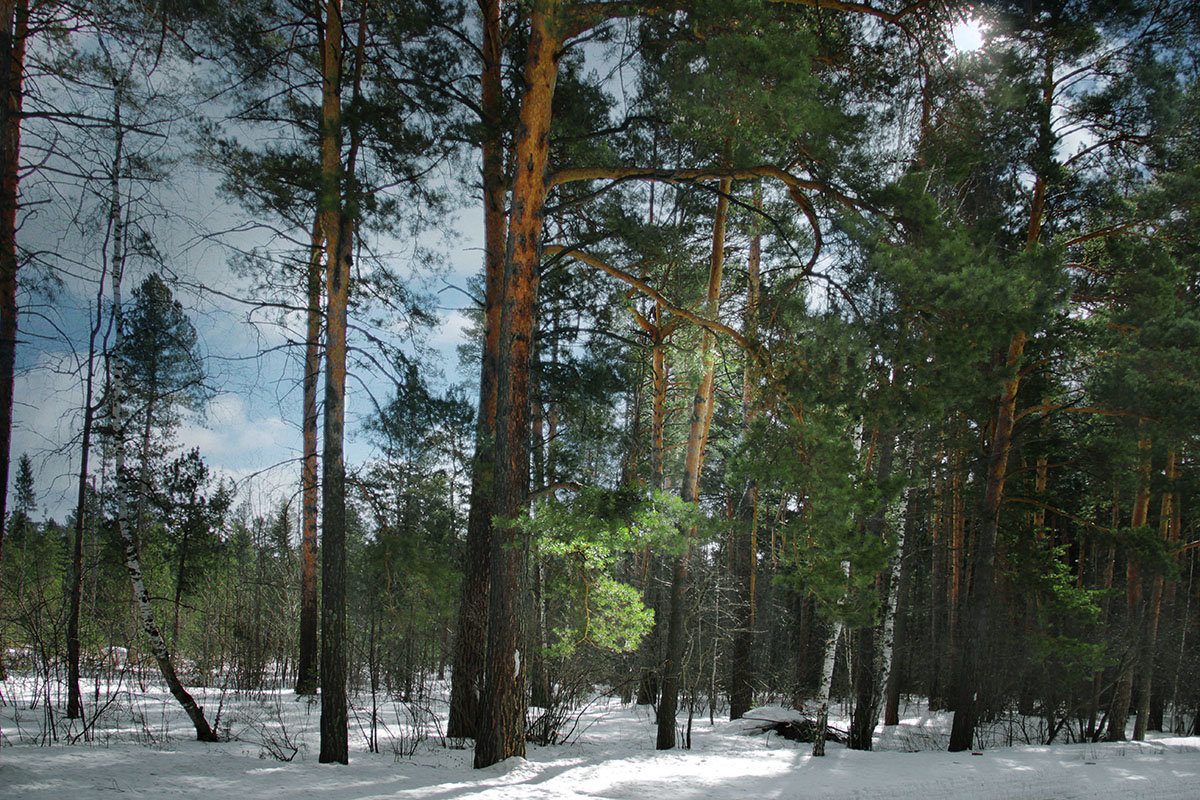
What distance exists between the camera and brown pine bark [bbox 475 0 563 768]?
625 cm

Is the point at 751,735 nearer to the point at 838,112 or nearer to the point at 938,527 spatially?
the point at 838,112

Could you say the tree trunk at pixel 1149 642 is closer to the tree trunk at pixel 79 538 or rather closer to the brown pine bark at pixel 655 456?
the brown pine bark at pixel 655 456

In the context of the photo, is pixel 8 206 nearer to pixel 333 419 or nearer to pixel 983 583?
pixel 333 419

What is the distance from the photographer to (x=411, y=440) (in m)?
8.07

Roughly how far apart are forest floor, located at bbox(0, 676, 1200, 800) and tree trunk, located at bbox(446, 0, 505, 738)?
1.76 feet

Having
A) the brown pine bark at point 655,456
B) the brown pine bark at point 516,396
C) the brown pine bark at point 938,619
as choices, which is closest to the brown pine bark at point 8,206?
the brown pine bark at point 516,396

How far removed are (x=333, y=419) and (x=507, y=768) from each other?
389cm

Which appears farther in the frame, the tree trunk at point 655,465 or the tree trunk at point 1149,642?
the tree trunk at point 1149,642

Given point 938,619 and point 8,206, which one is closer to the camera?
point 8,206

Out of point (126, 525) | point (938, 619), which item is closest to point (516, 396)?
point (126, 525)

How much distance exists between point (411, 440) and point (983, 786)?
743 cm

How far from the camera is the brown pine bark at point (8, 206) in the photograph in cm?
474

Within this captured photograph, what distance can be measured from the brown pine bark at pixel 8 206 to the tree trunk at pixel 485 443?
13.6ft

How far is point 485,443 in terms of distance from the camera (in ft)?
→ 26.1
